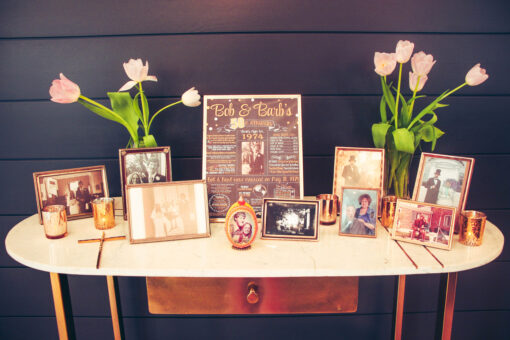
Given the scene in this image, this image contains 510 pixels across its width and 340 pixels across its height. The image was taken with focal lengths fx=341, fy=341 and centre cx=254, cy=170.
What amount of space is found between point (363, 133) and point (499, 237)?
60 centimetres

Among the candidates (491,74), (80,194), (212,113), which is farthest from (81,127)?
(491,74)

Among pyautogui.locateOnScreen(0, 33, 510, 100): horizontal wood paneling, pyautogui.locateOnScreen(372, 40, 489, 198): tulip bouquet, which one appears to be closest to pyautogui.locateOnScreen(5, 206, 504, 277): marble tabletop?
pyautogui.locateOnScreen(372, 40, 489, 198): tulip bouquet

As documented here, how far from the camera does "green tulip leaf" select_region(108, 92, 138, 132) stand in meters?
1.17

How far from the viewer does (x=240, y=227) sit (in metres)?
1.00

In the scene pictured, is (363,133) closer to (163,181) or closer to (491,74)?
(491,74)

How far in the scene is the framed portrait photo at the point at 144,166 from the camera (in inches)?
45.5

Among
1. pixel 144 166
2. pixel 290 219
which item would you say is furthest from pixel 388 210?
pixel 144 166

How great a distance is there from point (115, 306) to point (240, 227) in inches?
30.7

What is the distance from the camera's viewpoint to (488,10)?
4.44ft

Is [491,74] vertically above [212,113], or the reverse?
[491,74]

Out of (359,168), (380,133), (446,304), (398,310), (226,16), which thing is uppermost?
(226,16)

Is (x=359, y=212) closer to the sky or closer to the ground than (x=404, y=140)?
closer to the ground

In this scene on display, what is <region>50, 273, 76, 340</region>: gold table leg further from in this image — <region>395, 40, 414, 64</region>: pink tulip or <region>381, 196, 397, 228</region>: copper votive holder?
<region>395, 40, 414, 64</region>: pink tulip

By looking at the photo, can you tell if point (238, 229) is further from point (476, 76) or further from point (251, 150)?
point (476, 76)
